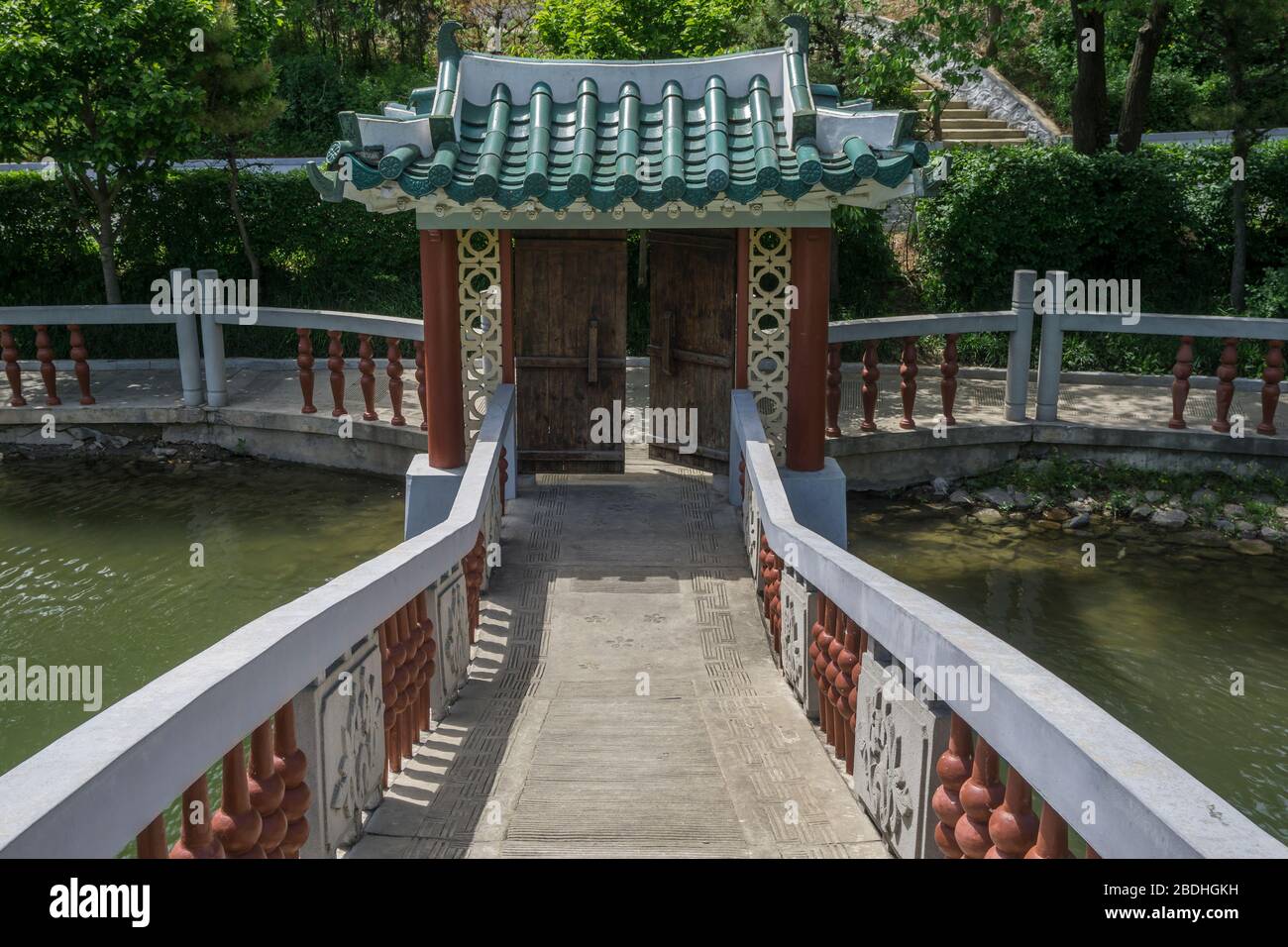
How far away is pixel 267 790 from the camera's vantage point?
130 inches

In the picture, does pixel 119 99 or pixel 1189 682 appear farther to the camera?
pixel 119 99

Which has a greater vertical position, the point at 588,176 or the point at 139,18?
the point at 139,18

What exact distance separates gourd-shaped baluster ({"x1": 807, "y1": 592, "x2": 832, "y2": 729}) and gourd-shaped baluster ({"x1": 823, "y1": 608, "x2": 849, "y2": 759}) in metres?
0.15

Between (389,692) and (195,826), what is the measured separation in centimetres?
164

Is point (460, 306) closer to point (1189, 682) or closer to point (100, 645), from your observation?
point (100, 645)

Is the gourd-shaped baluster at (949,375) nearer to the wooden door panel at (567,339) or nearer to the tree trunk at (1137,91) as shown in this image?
the wooden door panel at (567,339)

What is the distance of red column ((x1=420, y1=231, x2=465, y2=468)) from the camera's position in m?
8.73

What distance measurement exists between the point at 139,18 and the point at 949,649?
12707mm

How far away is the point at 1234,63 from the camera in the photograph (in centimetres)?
1454

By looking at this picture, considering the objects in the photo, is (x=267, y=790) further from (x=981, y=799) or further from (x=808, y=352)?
(x=808, y=352)

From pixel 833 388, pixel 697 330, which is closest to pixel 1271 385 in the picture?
pixel 833 388

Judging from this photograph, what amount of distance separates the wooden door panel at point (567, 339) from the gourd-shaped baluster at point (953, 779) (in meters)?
6.46

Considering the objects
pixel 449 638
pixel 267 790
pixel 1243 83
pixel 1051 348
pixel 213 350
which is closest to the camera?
pixel 267 790
